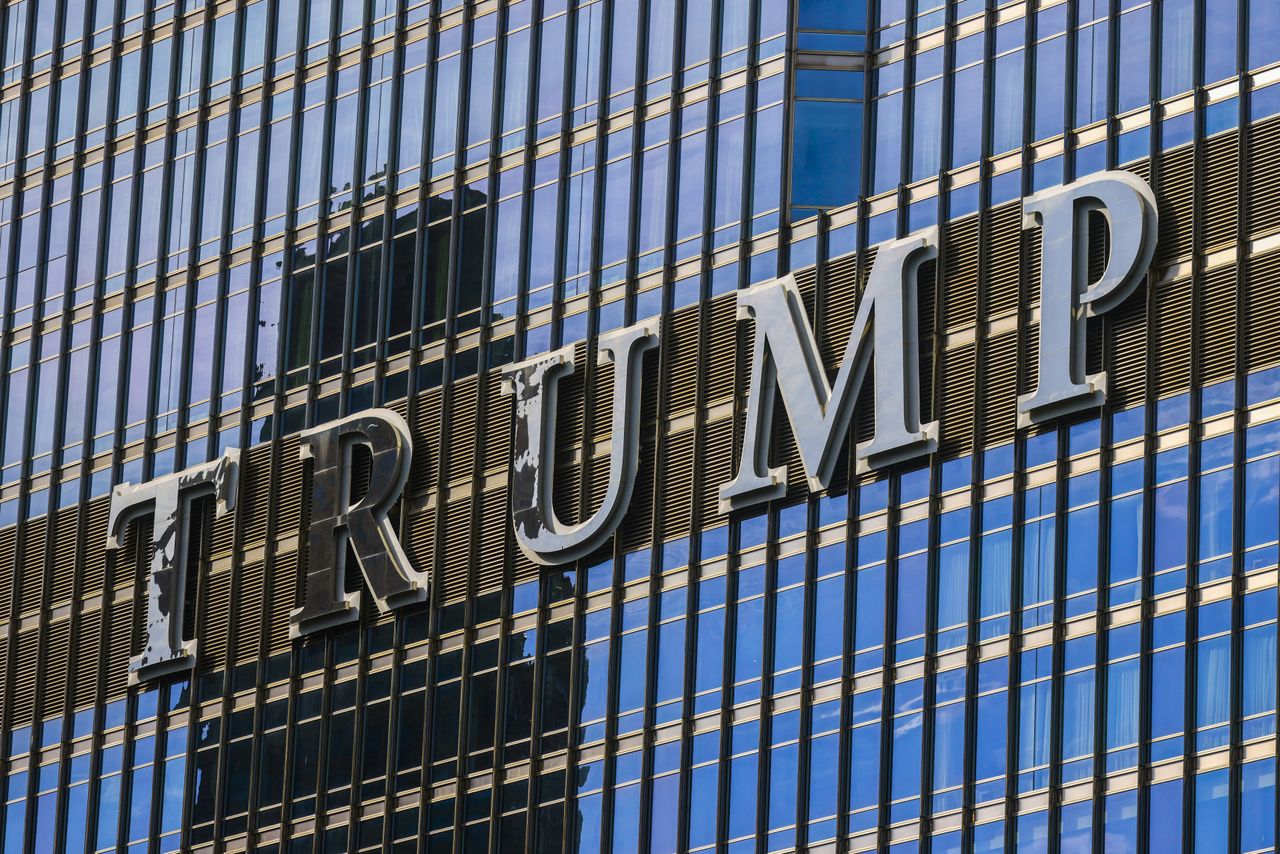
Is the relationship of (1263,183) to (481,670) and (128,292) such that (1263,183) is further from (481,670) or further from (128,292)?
(128,292)

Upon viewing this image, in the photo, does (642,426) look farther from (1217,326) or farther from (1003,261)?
(1217,326)

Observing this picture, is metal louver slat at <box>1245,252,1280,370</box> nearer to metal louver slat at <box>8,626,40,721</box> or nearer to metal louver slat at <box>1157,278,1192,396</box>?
metal louver slat at <box>1157,278,1192,396</box>

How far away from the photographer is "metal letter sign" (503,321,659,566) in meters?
90.7

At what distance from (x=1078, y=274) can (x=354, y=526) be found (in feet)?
63.6

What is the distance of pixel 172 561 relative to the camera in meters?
98.8

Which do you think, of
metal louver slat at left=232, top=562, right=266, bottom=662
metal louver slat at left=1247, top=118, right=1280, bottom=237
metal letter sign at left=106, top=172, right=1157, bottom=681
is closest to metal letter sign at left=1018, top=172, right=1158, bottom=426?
metal letter sign at left=106, top=172, right=1157, bottom=681

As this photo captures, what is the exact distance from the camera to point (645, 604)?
8975cm

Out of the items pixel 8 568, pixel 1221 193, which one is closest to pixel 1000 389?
pixel 1221 193

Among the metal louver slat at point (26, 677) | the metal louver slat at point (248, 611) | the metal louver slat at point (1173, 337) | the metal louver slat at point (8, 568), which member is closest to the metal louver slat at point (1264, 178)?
the metal louver slat at point (1173, 337)

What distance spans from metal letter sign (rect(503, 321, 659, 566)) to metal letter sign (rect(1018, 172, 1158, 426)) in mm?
10200

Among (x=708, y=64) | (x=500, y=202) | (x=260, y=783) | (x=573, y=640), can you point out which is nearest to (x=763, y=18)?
(x=708, y=64)

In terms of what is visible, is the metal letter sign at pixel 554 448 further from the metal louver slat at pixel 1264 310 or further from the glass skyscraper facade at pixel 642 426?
the metal louver slat at pixel 1264 310

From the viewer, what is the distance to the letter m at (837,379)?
8638 centimetres

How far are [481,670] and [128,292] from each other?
17.2 m
